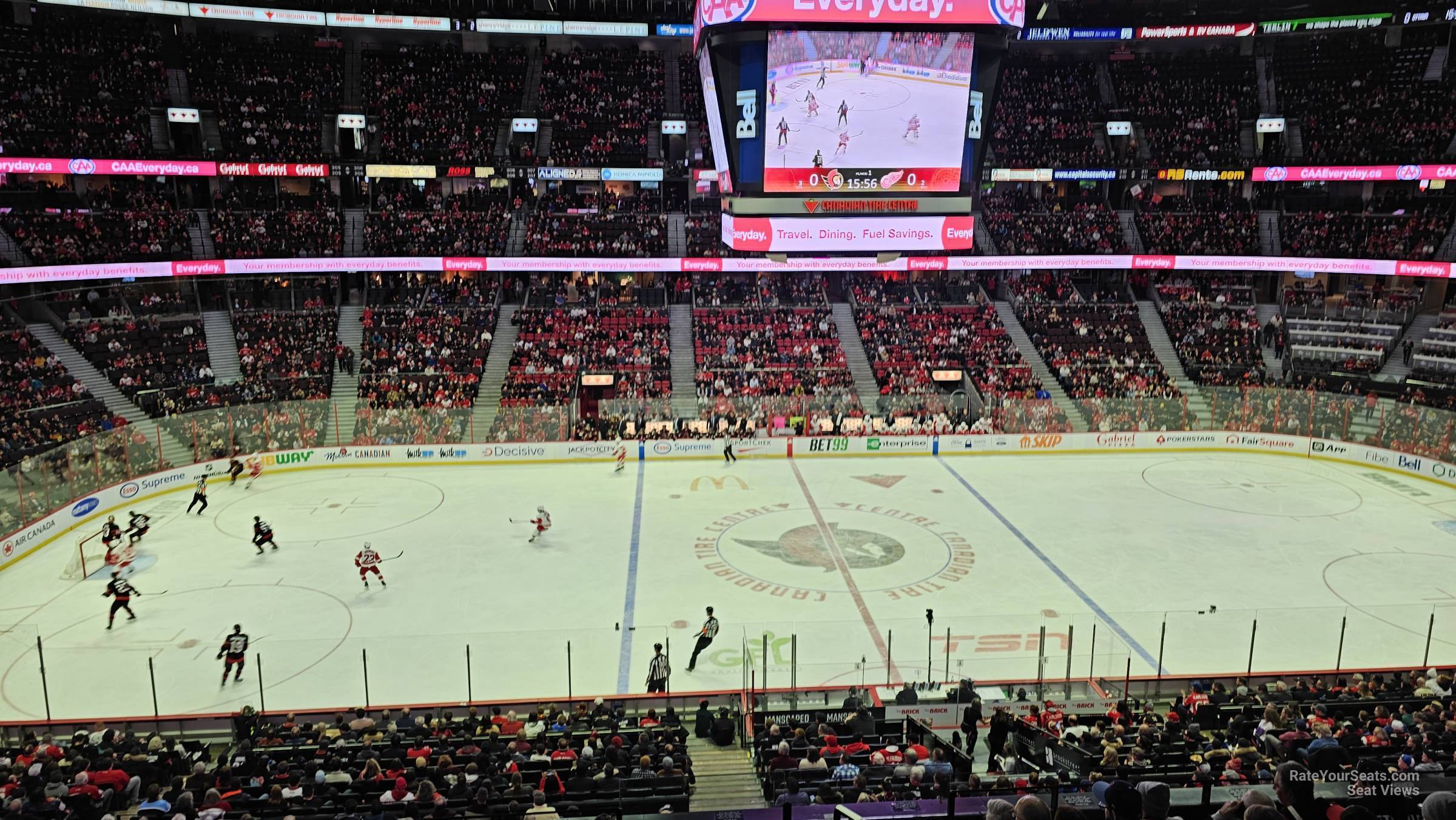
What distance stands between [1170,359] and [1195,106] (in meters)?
15.9

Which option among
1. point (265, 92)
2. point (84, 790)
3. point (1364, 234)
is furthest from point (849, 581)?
point (265, 92)

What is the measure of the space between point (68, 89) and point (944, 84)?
34992 millimetres

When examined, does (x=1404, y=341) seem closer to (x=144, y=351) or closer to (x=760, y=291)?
(x=760, y=291)

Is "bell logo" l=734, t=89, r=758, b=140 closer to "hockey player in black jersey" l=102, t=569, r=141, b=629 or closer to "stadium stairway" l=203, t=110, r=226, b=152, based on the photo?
"hockey player in black jersey" l=102, t=569, r=141, b=629

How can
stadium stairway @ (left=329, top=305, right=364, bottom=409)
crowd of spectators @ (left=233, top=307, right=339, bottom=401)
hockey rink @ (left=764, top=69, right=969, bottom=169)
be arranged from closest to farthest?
hockey rink @ (left=764, top=69, right=969, bottom=169) → crowd of spectators @ (left=233, top=307, right=339, bottom=401) → stadium stairway @ (left=329, top=305, right=364, bottom=409)

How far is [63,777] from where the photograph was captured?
10484 mm

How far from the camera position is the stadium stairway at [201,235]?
123 feet

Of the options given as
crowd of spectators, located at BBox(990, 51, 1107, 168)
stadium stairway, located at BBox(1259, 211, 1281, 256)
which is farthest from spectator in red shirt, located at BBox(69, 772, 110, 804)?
stadium stairway, located at BBox(1259, 211, 1281, 256)

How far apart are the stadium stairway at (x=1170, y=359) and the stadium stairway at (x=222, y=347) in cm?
3500

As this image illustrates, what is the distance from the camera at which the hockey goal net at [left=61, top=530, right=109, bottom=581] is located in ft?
69.4

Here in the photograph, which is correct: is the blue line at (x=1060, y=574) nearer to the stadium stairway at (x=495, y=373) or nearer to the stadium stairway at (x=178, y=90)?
the stadium stairway at (x=495, y=373)

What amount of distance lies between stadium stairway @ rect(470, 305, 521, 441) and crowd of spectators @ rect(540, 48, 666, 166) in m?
8.72

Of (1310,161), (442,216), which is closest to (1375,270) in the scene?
(1310,161)

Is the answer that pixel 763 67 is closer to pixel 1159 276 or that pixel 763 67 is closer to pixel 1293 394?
pixel 1293 394
